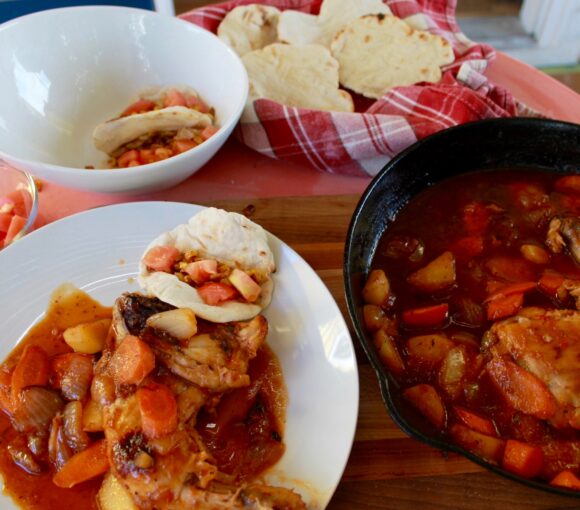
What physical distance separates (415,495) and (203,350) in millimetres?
805

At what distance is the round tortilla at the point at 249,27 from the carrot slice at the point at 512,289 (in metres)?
1.78

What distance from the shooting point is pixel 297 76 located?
9.27 ft

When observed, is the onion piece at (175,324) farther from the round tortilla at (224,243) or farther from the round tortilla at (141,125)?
the round tortilla at (141,125)

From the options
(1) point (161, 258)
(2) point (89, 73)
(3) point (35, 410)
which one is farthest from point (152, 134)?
(3) point (35, 410)

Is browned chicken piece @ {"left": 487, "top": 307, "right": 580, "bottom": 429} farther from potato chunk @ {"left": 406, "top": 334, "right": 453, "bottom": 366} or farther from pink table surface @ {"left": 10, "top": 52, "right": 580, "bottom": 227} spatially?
pink table surface @ {"left": 10, "top": 52, "right": 580, "bottom": 227}

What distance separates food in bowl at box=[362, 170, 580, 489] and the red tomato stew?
18.4 inches

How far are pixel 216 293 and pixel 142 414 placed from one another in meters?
0.49

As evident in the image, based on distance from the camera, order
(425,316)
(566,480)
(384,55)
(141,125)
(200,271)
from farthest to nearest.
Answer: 1. (384,55)
2. (141,125)
3. (200,271)
4. (425,316)
5. (566,480)

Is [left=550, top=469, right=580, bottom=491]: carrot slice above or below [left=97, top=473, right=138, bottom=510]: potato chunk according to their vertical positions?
above

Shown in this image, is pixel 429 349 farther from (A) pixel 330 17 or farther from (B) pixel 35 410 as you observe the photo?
(A) pixel 330 17

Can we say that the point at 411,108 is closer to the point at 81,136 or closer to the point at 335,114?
the point at 335,114

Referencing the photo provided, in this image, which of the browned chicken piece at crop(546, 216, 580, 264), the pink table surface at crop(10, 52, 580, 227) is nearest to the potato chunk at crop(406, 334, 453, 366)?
the browned chicken piece at crop(546, 216, 580, 264)

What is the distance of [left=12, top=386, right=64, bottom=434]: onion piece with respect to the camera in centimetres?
183

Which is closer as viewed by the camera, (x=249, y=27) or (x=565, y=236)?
(x=565, y=236)
